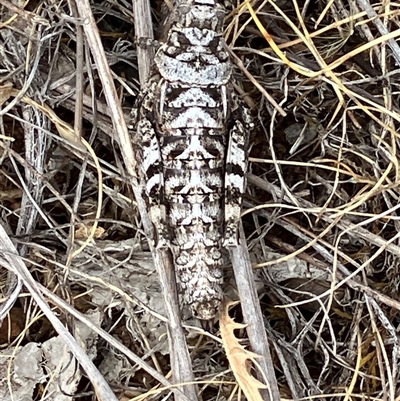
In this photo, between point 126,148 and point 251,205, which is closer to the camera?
point 126,148

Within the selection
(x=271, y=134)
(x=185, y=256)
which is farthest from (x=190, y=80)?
(x=185, y=256)

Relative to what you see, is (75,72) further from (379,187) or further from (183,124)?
(379,187)

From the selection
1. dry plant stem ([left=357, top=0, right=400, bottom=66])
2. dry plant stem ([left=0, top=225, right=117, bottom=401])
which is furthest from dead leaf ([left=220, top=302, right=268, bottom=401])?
dry plant stem ([left=357, top=0, right=400, bottom=66])

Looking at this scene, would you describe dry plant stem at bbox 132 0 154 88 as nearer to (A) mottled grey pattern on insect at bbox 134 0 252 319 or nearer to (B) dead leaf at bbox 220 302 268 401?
(A) mottled grey pattern on insect at bbox 134 0 252 319

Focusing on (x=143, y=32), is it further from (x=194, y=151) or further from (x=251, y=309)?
(x=251, y=309)

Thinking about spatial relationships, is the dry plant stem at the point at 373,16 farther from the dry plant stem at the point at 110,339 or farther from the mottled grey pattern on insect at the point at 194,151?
the dry plant stem at the point at 110,339

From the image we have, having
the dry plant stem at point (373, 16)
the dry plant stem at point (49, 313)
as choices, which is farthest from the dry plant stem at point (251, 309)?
the dry plant stem at point (373, 16)

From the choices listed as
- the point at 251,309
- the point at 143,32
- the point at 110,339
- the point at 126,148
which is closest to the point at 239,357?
the point at 251,309
